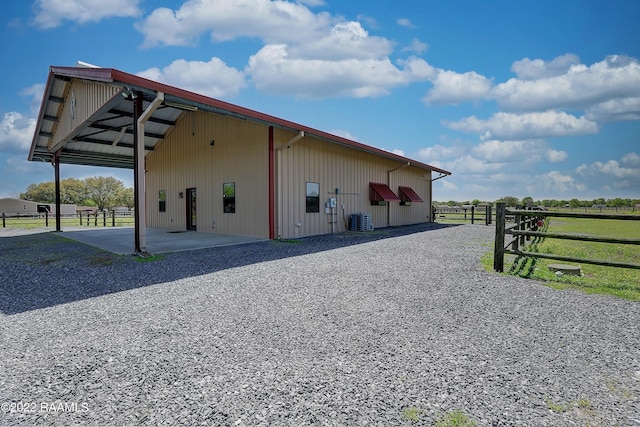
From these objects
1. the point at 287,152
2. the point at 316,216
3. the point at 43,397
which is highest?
→ the point at 287,152

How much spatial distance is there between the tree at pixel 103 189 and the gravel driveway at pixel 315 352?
68335mm

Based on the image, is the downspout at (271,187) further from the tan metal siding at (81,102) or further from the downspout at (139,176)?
the tan metal siding at (81,102)

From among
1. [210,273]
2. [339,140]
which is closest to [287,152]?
[339,140]

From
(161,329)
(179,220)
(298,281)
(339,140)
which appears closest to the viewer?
(161,329)

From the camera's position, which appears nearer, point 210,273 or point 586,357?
point 586,357

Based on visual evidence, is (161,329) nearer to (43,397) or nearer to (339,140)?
(43,397)

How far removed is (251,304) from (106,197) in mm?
72446

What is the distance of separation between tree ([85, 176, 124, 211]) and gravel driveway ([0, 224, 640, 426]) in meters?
68.3

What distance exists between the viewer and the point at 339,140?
39.1 feet

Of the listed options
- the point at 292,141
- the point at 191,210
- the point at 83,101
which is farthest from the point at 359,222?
the point at 83,101

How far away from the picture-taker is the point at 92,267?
256 inches

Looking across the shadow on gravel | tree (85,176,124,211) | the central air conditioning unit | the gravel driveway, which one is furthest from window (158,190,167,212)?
tree (85,176,124,211)

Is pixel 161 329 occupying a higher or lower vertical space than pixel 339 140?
lower

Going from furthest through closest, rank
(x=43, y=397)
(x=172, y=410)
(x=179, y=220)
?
(x=179, y=220) < (x=43, y=397) < (x=172, y=410)
